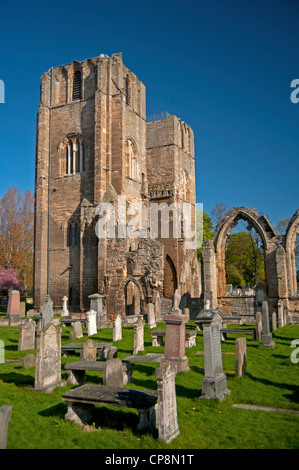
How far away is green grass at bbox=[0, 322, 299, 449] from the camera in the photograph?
5.37 meters

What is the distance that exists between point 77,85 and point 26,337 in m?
26.4

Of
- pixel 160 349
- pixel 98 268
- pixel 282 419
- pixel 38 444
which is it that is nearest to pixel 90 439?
pixel 38 444

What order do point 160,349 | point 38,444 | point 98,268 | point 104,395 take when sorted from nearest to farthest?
point 38,444 < point 104,395 < point 160,349 < point 98,268

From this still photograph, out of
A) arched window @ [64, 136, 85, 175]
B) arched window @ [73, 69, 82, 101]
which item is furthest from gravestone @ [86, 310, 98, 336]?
arched window @ [73, 69, 82, 101]

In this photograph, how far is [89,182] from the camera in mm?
30578

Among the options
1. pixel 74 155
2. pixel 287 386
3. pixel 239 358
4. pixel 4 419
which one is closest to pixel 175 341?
pixel 239 358

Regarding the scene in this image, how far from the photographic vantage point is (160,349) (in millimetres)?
12492

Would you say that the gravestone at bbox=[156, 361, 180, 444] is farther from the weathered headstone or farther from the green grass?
the weathered headstone

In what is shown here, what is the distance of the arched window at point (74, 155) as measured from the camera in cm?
3162

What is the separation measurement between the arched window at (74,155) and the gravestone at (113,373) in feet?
83.5

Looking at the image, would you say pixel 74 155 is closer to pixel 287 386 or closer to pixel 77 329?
pixel 77 329

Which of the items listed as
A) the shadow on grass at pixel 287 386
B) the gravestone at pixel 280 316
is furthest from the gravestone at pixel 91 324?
the gravestone at pixel 280 316
